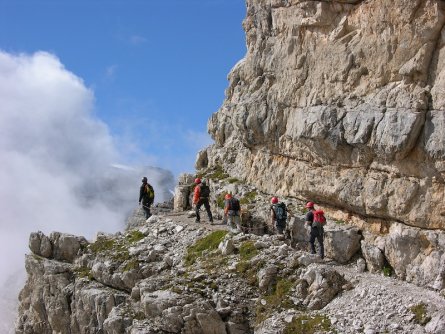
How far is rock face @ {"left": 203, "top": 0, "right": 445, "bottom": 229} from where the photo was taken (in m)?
27.9

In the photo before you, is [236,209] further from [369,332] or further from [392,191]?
[369,332]

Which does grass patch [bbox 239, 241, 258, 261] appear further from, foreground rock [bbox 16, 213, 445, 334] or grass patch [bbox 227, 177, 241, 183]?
grass patch [bbox 227, 177, 241, 183]

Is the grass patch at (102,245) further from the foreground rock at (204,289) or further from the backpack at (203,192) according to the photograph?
the backpack at (203,192)

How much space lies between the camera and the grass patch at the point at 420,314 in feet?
72.4

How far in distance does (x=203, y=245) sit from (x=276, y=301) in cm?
803

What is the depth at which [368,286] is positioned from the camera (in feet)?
83.0

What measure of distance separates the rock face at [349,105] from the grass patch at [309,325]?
7.42 metres

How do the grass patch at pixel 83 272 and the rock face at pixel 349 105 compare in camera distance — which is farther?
the grass patch at pixel 83 272

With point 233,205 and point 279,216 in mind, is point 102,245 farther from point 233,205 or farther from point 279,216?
point 279,216

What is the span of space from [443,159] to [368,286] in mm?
6941

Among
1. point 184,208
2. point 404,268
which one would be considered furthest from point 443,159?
point 184,208

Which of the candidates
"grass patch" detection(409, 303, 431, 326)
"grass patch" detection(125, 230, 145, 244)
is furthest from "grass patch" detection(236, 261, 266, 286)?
"grass patch" detection(125, 230, 145, 244)

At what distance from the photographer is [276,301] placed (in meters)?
26.4

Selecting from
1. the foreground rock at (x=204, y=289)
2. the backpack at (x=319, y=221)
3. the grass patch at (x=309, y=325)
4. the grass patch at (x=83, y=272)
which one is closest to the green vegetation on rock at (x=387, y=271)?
the foreground rock at (x=204, y=289)
